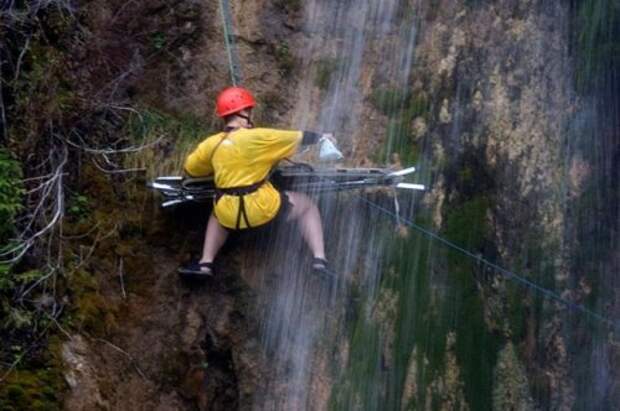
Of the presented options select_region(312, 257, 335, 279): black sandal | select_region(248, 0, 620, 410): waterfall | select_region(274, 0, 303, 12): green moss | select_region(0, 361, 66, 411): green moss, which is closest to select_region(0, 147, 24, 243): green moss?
select_region(0, 361, 66, 411): green moss

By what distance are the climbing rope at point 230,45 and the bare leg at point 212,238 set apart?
139cm

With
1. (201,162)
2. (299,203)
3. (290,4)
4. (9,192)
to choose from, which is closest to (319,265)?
(299,203)

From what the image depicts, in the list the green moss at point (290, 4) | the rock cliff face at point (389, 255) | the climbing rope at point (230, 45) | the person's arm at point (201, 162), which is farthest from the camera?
the green moss at point (290, 4)

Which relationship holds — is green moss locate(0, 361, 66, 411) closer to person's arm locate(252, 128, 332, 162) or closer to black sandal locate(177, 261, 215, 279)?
black sandal locate(177, 261, 215, 279)

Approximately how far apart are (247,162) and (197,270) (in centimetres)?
81

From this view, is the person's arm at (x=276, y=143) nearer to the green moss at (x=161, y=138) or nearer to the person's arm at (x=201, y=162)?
the person's arm at (x=201, y=162)

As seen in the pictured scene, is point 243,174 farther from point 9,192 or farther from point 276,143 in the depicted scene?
point 9,192

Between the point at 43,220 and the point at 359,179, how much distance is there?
6.67ft

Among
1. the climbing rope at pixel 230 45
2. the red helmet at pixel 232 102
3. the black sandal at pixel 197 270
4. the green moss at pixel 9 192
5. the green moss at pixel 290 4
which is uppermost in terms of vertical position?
the green moss at pixel 290 4

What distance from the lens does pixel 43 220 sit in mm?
5977

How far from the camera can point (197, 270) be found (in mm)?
6027

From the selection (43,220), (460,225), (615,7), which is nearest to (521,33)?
(615,7)

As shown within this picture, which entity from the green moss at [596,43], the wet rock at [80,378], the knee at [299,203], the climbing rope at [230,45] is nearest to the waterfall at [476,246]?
the green moss at [596,43]

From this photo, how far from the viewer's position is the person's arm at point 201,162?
229 inches
